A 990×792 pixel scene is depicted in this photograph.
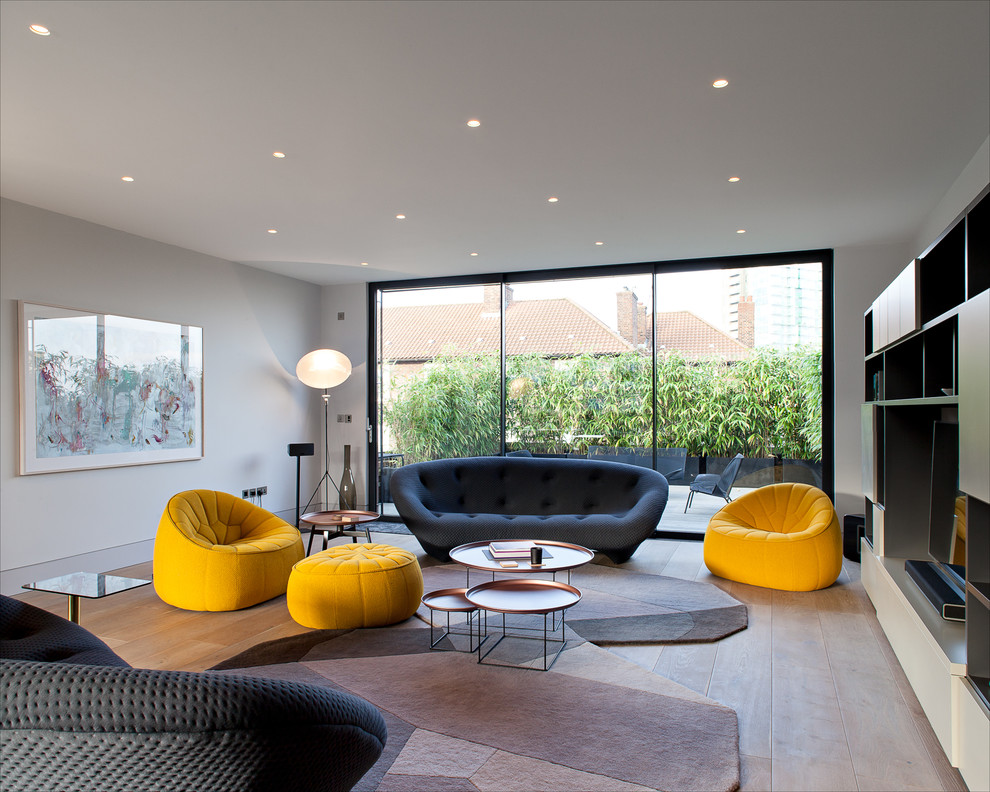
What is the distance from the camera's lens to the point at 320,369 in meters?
6.98

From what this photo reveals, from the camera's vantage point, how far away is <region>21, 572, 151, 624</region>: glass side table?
9.65 feet

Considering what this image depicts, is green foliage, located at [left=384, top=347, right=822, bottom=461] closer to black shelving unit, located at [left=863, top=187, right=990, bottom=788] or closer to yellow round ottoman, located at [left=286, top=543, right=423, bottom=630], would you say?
black shelving unit, located at [left=863, top=187, right=990, bottom=788]

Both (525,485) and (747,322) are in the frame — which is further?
(747,322)

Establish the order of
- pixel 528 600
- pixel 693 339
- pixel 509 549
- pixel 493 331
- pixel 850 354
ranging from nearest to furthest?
pixel 528 600
pixel 509 549
pixel 850 354
pixel 693 339
pixel 493 331

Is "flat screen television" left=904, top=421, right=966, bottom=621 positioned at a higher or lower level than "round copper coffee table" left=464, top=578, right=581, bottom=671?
higher

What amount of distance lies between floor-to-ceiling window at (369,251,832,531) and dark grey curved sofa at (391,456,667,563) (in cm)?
76

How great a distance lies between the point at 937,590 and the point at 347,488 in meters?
5.71

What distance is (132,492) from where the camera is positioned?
5.53 metres

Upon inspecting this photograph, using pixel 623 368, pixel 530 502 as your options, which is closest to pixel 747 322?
pixel 623 368

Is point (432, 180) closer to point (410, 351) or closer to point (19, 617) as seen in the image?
point (19, 617)

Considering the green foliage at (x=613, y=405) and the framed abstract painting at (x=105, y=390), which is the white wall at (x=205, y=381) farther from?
the green foliage at (x=613, y=405)

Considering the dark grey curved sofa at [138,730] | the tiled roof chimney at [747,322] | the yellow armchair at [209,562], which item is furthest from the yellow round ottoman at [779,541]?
the dark grey curved sofa at [138,730]

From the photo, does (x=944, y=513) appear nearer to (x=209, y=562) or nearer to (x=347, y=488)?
(x=209, y=562)

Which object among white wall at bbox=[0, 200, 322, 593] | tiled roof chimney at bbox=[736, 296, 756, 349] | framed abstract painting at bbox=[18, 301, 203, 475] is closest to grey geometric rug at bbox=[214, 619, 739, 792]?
white wall at bbox=[0, 200, 322, 593]
